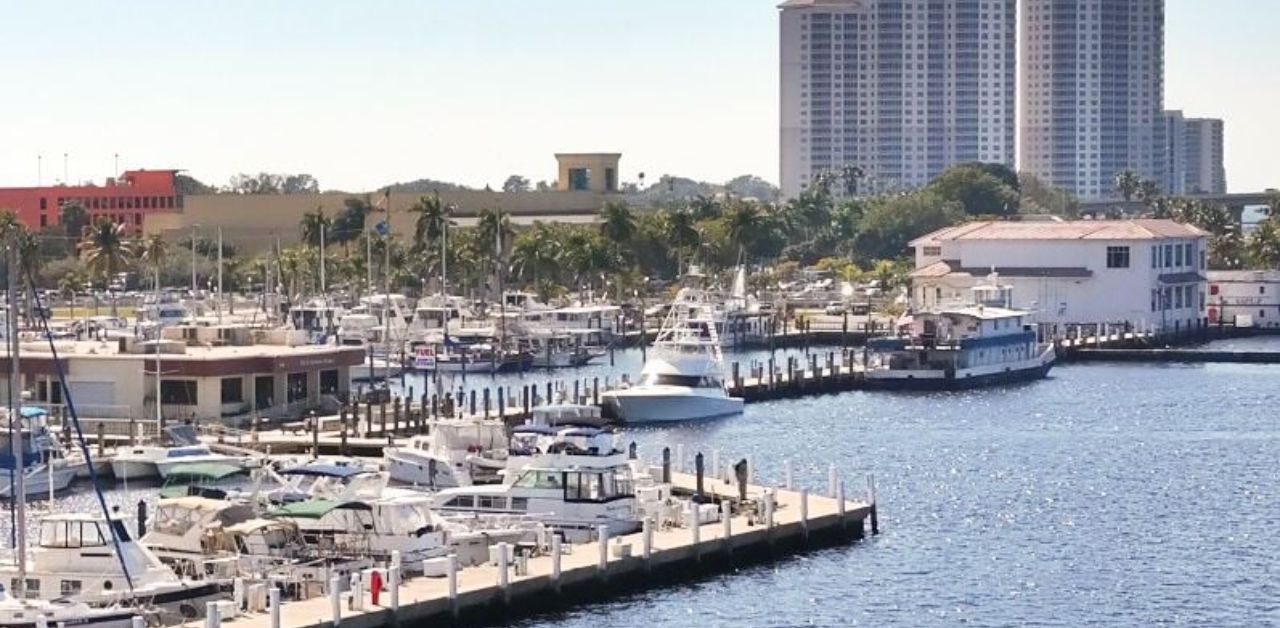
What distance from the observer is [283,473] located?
71688 millimetres

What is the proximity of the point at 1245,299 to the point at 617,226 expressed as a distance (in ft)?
134

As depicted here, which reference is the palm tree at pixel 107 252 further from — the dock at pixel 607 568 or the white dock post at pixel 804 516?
the white dock post at pixel 804 516

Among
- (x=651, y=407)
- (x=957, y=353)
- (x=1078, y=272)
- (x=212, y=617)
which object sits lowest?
(x=212, y=617)

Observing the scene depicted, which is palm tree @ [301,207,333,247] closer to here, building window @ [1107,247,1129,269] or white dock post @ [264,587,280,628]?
building window @ [1107,247,1129,269]

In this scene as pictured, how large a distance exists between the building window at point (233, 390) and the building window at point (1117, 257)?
75.0m

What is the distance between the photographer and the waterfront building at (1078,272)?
166 metres

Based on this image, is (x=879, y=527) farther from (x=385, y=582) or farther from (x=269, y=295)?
(x=269, y=295)

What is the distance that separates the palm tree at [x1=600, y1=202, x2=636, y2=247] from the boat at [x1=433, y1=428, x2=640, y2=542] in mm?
123630

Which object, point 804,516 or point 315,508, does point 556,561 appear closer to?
point 315,508

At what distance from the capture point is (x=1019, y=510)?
81.2m

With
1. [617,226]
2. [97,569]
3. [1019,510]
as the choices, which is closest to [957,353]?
[1019,510]

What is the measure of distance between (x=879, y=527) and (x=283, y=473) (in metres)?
15.4

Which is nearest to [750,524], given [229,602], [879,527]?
[879,527]

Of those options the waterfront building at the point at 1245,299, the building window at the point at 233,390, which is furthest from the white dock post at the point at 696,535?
the waterfront building at the point at 1245,299
